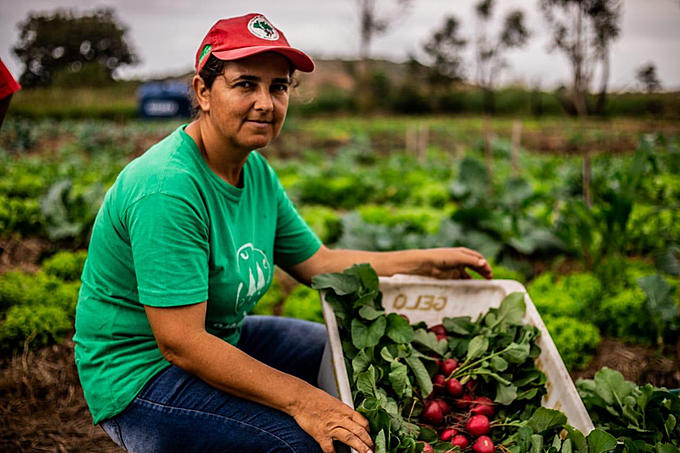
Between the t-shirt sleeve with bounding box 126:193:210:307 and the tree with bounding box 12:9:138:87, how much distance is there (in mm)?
15402

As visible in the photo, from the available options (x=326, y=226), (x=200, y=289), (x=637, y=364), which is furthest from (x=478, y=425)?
(x=326, y=226)

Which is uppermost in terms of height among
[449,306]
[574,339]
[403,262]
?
[403,262]

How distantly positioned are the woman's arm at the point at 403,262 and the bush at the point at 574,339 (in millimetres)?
980

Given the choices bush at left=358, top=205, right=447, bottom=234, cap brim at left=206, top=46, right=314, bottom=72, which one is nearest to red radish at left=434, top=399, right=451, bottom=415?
cap brim at left=206, top=46, right=314, bottom=72

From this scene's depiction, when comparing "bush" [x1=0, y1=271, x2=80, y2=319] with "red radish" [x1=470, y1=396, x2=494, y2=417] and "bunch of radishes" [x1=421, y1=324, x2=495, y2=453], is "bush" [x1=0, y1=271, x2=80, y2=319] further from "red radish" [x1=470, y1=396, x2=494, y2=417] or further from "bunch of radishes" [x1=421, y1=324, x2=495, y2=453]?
"red radish" [x1=470, y1=396, x2=494, y2=417]

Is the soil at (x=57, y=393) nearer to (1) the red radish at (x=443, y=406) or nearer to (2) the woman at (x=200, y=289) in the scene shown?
(2) the woman at (x=200, y=289)

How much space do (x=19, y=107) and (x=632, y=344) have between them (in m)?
23.1

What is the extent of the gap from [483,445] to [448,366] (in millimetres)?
339

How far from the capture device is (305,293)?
357cm

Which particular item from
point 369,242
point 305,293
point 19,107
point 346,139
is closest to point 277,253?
point 305,293

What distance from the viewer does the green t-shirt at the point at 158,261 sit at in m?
1.44

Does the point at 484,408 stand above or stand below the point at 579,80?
below

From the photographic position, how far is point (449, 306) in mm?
2225

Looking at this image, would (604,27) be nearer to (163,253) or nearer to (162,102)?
(163,253)
